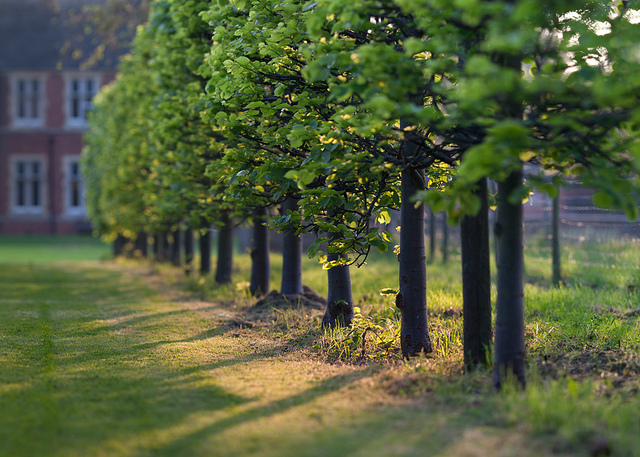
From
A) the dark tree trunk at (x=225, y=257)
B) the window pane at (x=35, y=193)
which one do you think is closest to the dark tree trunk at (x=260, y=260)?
the dark tree trunk at (x=225, y=257)

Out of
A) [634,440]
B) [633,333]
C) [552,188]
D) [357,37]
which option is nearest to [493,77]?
[552,188]

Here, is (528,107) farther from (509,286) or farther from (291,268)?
(291,268)

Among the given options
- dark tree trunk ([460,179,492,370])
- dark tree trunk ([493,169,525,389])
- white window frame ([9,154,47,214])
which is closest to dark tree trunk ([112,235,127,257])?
Answer: white window frame ([9,154,47,214])

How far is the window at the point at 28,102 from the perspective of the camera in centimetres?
4053

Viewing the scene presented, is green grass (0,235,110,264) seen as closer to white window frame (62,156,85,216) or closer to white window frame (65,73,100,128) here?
white window frame (62,156,85,216)

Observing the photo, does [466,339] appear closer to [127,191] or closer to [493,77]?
[493,77]

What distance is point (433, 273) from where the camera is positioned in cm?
1213

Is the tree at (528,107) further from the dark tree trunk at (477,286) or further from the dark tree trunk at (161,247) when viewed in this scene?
the dark tree trunk at (161,247)

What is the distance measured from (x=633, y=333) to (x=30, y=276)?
15.6m

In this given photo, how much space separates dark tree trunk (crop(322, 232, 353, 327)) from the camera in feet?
25.0

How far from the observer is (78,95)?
40906 mm

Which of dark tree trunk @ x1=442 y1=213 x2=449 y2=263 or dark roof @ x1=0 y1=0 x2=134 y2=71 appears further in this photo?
dark roof @ x1=0 y1=0 x2=134 y2=71

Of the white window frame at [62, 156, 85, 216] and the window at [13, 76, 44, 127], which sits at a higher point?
the window at [13, 76, 44, 127]

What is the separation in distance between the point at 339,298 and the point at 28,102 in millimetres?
38974
